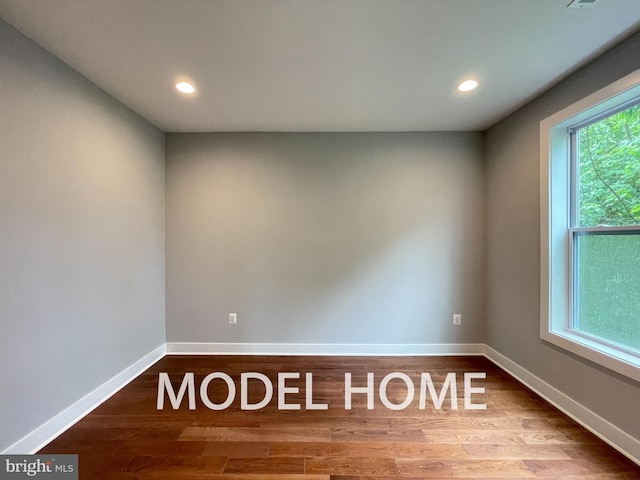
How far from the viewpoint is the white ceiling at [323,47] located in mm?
1389

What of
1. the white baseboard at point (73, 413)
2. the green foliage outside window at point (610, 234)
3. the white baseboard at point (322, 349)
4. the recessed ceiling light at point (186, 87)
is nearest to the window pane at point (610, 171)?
the green foliage outside window at point (610, 234)

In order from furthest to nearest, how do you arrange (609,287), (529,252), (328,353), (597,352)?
(328,353), (529,252), (609,287), (597,352)

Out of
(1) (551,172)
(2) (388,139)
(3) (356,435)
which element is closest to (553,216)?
(1) (551,172)

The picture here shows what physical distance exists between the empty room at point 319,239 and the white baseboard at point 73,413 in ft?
0.06

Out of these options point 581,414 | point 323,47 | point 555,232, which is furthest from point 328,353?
point 323,47

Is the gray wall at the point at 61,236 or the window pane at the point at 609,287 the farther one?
the window pane at the point at 609,287

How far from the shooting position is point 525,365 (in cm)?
241

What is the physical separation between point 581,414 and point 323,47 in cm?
301

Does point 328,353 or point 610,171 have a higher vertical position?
point 610,171

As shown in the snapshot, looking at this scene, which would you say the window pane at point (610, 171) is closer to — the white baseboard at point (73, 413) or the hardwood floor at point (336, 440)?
the hardwood floor at point (336, 440)

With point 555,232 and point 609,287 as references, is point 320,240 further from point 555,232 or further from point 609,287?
point 609,287

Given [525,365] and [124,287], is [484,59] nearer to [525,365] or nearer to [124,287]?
[525,365]

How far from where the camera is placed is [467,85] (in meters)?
2.08

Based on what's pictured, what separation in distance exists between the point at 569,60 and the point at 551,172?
0.78m
